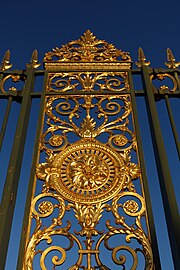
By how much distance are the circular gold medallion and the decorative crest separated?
1.44 metres

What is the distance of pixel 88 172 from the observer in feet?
12.2

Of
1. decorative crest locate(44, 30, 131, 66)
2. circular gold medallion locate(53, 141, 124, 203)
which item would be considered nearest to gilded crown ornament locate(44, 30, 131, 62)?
decorative crest locate(44, 30, 131, 66)

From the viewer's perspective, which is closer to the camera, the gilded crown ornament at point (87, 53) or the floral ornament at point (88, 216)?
the floral ornament at point (88, 216)

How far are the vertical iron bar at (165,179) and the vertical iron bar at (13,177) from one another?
4.02 ft

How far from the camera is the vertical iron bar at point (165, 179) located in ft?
9.57

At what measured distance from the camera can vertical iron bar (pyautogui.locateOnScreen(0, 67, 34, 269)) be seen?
3.02 m

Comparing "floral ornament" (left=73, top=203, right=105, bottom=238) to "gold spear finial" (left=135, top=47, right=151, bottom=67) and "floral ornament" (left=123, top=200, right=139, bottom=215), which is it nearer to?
"floral ornament" (left=123, top=200, right=139, bottom=215)

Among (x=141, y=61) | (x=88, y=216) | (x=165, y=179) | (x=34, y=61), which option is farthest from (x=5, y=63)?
(x=165, y=179)

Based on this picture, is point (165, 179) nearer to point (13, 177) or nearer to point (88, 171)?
point (88, 171)

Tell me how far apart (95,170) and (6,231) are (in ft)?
3.35

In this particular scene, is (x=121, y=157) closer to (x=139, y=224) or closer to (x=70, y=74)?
(x=139, y=224)

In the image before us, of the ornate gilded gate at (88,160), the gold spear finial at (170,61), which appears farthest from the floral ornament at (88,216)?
the gold spear finial at (170,61)

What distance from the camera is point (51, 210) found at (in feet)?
11.2

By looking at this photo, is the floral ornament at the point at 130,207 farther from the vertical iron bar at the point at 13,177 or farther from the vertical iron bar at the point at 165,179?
the vertical iron bar at the point at 13,177
